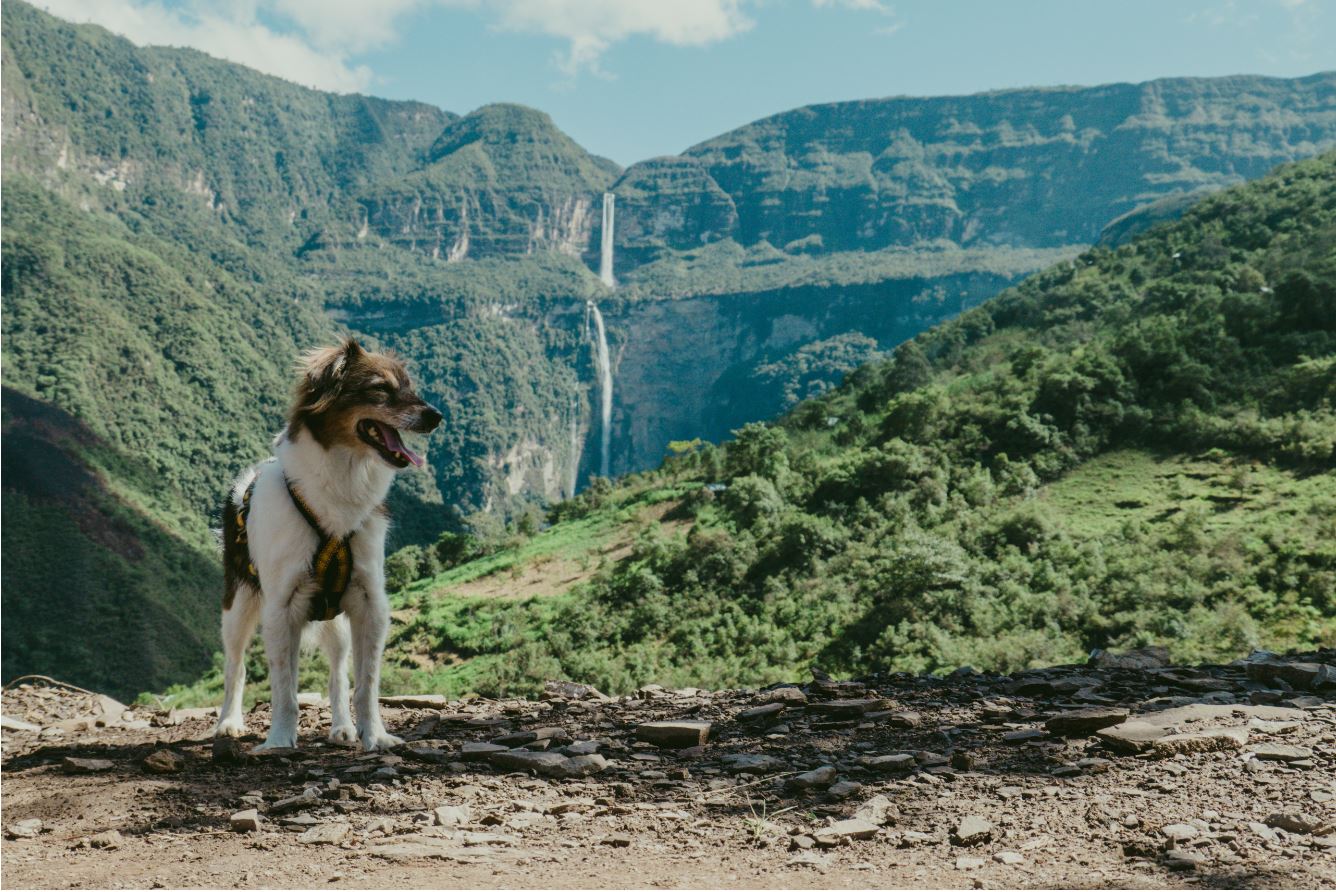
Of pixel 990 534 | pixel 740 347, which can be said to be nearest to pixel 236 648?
pixel 990 534

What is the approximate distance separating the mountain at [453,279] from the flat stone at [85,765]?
4435cm

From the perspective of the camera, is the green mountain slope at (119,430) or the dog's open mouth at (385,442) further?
the green mountain slope at (119,430)

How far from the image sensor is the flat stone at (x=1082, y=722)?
448 cm

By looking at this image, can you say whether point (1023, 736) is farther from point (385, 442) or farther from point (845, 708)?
point (385, 442)

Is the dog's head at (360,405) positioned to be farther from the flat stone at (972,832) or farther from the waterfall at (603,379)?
the waterfall at (603,379)

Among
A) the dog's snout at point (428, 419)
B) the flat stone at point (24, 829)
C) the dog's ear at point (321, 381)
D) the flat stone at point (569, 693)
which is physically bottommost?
the flat stone at point (569, 693)

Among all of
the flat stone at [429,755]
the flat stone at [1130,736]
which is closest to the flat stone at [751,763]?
the flat stone at [429,755]

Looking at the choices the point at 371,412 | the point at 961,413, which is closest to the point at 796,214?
the point at 961,413

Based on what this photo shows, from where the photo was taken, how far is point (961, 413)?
24.1 metres

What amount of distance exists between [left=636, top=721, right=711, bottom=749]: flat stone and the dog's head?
1671mm

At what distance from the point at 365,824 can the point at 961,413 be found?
2201 cm

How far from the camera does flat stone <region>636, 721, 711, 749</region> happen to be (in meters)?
4.77

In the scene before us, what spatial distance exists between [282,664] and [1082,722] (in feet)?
12.0

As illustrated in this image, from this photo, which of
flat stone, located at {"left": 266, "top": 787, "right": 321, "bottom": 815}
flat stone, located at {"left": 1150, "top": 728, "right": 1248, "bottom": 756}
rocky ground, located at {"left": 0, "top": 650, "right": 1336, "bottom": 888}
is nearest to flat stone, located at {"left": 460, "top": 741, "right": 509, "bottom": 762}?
rocky ground, located at {"left": 0, "top": 650, "right": 1336, "bottom": 888}
